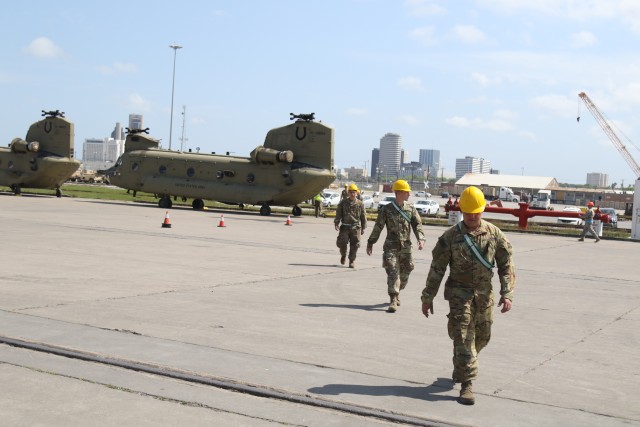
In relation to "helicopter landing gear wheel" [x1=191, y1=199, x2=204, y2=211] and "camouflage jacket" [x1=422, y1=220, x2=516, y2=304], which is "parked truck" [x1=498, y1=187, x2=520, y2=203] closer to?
"helicopter landing gear wheel" [x1=191, y1=199, x2=204, y2=211]

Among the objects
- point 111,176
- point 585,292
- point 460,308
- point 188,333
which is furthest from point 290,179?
point 460,308

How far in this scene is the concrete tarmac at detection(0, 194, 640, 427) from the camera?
21.7 feet

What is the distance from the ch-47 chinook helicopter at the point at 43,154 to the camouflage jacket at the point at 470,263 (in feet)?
131

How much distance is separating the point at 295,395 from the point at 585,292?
1009 cm

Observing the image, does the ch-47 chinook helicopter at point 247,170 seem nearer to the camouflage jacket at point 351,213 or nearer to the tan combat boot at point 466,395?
the camouflage jacket at point 351,213

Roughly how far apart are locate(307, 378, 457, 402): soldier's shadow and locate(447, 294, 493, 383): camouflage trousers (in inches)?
9.0

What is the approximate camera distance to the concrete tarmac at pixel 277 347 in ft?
21.7

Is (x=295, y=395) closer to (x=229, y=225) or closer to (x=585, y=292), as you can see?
(x=585, y=292)

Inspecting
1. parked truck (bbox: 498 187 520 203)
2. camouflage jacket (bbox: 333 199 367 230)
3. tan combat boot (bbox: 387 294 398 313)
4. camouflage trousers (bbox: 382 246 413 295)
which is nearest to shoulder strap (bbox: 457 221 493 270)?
camouflage trousers (bbox: 382 246 413 295)

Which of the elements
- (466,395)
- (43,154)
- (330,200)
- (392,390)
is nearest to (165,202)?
(43,154)

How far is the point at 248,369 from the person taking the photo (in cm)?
782

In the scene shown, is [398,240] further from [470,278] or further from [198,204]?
[198,204]

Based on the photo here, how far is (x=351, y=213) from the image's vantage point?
16.8m

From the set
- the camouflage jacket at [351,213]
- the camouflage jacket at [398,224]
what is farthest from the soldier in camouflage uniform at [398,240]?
the camouflage jacket at [351,213]
